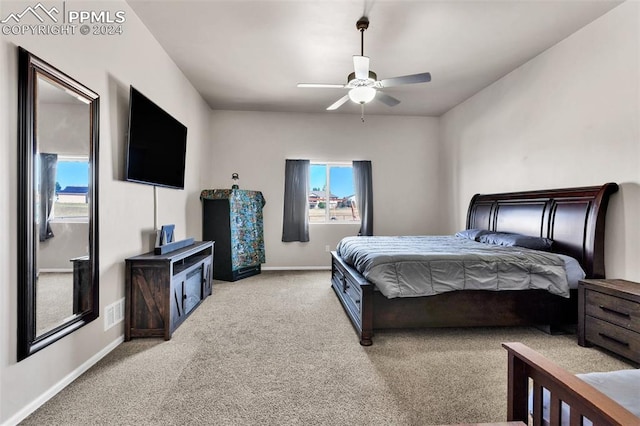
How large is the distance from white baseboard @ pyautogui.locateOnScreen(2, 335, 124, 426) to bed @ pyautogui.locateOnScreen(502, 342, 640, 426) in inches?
95.2

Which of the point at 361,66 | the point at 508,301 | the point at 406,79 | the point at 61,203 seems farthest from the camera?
the point at 406,79

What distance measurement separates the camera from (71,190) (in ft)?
6.52

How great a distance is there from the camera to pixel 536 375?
41.6 inches

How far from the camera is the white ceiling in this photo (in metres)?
2.62

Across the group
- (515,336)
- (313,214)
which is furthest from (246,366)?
(313,214)

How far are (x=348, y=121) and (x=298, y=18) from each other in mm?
2962

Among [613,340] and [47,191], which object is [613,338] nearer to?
[613,340]

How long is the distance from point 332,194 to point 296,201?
2.43ft

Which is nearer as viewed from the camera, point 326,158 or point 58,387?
point 58,387

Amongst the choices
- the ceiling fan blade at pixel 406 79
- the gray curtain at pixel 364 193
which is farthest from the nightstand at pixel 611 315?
the gray curtain at pixel 364 193

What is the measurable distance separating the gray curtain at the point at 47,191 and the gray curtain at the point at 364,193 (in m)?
4.44

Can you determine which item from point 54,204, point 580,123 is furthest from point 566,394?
point 580,123

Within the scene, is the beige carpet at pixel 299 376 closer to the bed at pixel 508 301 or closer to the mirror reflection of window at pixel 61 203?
the bed at pixel 508 301

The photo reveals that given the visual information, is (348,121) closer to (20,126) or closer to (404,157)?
(404,157)
